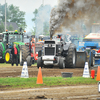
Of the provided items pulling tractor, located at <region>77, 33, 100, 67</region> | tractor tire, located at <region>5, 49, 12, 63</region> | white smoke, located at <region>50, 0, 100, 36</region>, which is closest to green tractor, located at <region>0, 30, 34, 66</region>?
tractor tire, located at <region>5, 49, 12, 63</region>

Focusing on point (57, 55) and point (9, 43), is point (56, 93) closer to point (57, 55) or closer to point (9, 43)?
point (57, 55)

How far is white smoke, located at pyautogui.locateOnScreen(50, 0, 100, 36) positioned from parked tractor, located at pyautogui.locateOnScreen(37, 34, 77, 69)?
1.00 m

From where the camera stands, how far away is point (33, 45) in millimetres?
22859

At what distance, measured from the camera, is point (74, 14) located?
55.8 ft

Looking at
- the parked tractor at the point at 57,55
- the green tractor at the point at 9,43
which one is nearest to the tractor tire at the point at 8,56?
the green tractor at the point at 9,43

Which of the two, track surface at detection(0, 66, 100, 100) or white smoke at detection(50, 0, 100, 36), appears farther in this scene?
white smoke at detection(50, 0, 100, 36)

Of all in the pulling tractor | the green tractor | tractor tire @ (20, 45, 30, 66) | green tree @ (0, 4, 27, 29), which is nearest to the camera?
the pulling tractor

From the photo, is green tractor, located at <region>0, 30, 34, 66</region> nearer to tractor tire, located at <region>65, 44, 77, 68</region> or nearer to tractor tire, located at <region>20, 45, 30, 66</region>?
tractor tire, located at <region>20, 45, 30, 66</region>

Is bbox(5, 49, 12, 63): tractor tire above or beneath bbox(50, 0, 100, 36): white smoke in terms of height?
beneath

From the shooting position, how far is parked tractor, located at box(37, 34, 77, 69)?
17.0m

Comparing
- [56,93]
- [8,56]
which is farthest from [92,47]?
[56,93]

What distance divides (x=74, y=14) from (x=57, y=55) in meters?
2.88

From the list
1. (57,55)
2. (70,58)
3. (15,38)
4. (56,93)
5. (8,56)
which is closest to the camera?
(56,93)

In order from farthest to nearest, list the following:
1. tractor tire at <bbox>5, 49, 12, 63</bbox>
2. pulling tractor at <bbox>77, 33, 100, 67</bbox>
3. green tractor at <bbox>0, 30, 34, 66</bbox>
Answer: green tractor at <bbox>0, 30, 34, 66</bbox> < tractor tire at <bbox>5, 49, 12, 63</bbox> < pulling tractor at <bbox>77, 33, 100, 67</bbox>
